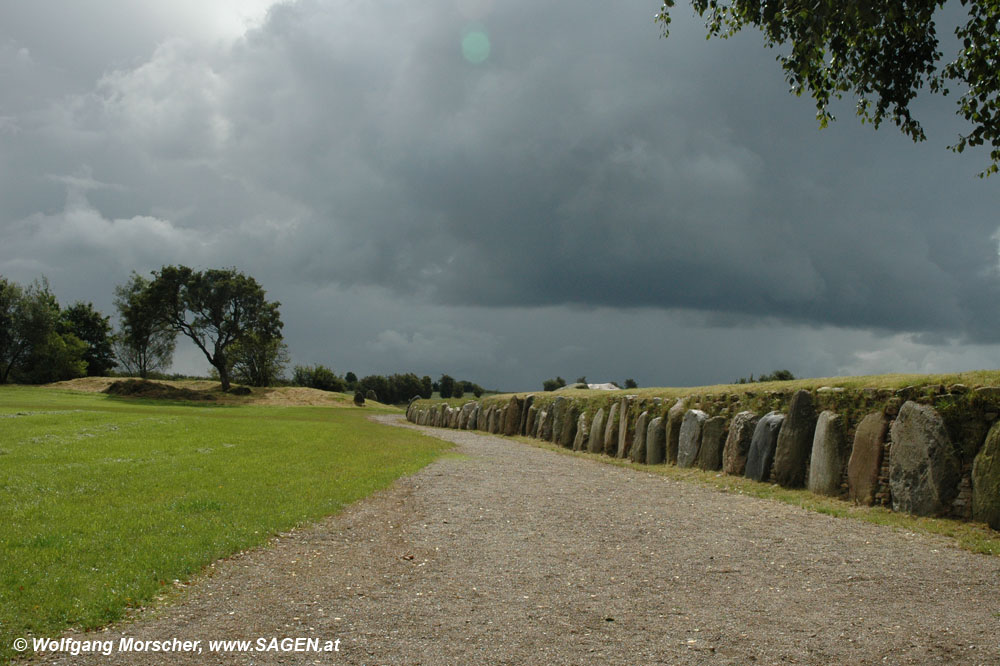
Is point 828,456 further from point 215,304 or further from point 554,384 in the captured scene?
point 215,304

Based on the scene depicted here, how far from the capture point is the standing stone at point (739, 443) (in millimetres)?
14183

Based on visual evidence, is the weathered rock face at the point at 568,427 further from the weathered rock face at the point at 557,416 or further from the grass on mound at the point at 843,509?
the grass on mound at the point at 843,509

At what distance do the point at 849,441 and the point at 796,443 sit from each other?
107 cm

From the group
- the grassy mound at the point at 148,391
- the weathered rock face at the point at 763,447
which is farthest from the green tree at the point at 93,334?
the weathered rock face at the point at 763,447

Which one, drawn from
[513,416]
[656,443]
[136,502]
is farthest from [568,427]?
[136,502]

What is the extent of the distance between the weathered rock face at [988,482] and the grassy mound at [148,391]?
213 feet

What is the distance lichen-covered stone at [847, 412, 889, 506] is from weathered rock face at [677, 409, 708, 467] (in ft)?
15.3

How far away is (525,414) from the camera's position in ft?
94.1

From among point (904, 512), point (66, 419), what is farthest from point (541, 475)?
point (66, 419)

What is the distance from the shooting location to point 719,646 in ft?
16.7

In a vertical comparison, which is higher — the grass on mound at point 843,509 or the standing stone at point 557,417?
the standing stone at point 557,417

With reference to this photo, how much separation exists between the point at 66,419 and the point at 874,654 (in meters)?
27.4

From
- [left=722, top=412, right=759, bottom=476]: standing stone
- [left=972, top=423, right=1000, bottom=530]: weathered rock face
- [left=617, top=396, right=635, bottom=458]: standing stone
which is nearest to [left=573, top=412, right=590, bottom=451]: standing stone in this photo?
[left=617, top=396, right=635, bottom=458]: standing stone

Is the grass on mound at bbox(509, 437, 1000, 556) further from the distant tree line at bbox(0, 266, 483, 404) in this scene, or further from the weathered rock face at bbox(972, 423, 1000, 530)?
the distant tree line at bbox(0, 266, 483, 404)
